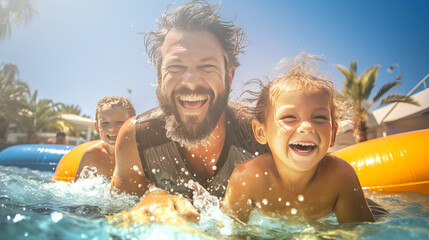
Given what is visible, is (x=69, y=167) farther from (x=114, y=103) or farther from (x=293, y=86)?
(x=293, y=86)

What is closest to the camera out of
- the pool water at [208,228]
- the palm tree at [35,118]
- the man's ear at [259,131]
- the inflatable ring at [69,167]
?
the pool water at [208,228]

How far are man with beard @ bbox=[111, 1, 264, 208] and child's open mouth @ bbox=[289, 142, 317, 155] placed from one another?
20.3 inches

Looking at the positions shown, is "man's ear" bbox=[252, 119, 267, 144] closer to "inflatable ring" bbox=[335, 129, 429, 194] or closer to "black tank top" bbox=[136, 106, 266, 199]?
"black tank top" bbox=[136, 106, 266, 199]

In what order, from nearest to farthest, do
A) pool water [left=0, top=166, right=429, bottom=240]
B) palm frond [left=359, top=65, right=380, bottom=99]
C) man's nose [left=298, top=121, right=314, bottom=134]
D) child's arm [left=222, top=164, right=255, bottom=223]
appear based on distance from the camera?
pool water [left=0, top=166, right=429, bottom=240]
man's nose [left=298, top=121, right=314, bottom=134]
child's arm [left=222, top=164, right=255, bottom=223]
palm frond [left=359, top=65, right=380, bottom=99]

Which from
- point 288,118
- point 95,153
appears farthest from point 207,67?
point 95,153

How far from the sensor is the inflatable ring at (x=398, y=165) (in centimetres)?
283

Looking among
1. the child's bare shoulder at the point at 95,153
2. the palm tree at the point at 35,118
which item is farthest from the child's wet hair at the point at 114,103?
the palm tree at the point at 35,118

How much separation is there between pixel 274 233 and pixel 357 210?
1.79 ft

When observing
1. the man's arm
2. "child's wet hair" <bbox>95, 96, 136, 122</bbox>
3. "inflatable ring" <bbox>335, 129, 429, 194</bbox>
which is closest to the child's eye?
the man's arm

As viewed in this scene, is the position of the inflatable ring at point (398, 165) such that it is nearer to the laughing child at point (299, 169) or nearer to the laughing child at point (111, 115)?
the laughing child at point (299, 169)

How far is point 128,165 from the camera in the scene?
6.96 ft

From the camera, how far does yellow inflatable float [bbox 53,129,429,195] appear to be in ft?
9.29

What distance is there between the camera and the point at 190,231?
1.17m

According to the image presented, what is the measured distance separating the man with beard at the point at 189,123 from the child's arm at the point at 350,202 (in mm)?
631
